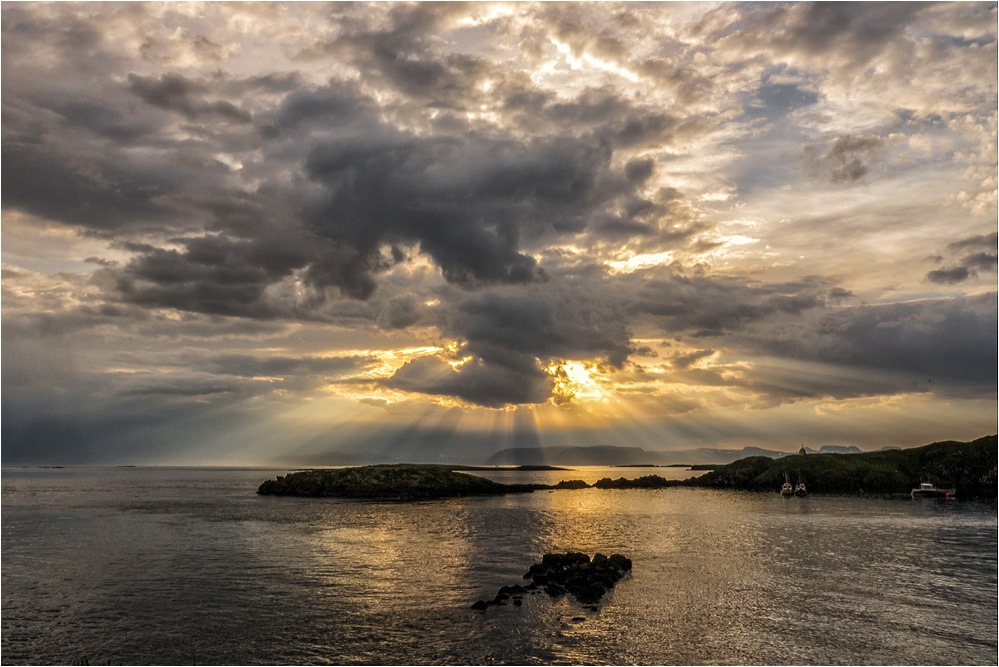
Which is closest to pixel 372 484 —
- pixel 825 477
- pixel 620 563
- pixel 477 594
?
pixel 620 563

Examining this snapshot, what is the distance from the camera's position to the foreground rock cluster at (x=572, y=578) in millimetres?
42438

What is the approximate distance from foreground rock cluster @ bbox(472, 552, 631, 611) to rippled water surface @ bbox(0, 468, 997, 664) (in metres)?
1.47

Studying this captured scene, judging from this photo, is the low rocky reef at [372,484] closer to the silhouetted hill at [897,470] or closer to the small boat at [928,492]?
the silhouetted hill at [897,470]

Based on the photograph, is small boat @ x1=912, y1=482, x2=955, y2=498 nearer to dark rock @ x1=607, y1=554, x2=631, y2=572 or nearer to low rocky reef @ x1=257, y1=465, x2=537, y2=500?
low rocky reef @ x1=257, y1=465, x2=537, y2=500

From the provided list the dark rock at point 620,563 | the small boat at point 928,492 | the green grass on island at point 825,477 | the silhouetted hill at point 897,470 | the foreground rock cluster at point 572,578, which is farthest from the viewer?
the silhouetted hill at point 897,470

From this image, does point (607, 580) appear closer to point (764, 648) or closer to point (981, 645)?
point (764, 648)

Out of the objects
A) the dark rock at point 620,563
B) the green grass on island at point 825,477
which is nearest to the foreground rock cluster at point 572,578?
the dark rock at point 620,563

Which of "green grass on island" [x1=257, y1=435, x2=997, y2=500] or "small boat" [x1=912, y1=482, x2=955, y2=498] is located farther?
"green grass on island" [x1=257, y1=435, x2=997, y2=500]

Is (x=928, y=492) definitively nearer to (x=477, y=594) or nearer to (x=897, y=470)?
(x=897, y=470)

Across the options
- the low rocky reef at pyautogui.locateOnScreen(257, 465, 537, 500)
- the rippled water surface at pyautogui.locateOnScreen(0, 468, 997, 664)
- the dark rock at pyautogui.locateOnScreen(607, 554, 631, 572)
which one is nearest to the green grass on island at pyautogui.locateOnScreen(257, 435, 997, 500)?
the low rocky reef at pyautogui.locateOnScreen(257, 465, 537, 500)

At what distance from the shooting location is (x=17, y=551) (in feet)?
211

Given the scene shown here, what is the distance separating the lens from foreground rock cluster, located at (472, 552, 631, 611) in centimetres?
4244

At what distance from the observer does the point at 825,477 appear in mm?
168125

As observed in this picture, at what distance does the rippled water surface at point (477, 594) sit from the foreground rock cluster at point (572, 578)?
4.81 feet
